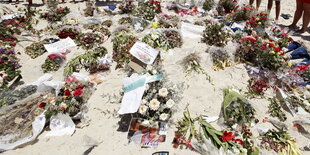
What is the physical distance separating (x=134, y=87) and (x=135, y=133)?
0.75 metres

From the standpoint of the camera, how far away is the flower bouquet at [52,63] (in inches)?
177

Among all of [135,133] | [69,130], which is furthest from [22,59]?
[135,133]

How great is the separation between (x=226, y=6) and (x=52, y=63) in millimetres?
6008

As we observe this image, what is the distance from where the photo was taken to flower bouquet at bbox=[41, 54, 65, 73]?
14.7 feet

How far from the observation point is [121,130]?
10.5 ft

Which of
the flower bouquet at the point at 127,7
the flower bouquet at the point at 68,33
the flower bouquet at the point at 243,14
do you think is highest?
the flower bouquet at the point at 127,7

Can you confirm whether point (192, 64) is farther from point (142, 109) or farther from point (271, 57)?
point (142, 109)

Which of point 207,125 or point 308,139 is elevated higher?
point 207,125

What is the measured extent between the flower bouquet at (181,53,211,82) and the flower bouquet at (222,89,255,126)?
93 centimetres

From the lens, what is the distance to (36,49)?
17.0ft

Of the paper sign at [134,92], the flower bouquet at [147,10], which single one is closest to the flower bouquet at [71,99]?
the paper sign at [134,92]

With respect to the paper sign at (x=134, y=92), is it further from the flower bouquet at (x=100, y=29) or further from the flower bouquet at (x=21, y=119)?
the flower bouquet at (x=100, y=29)

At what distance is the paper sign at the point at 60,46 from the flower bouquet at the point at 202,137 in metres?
3.78

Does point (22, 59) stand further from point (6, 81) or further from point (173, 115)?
point (173, 115)
